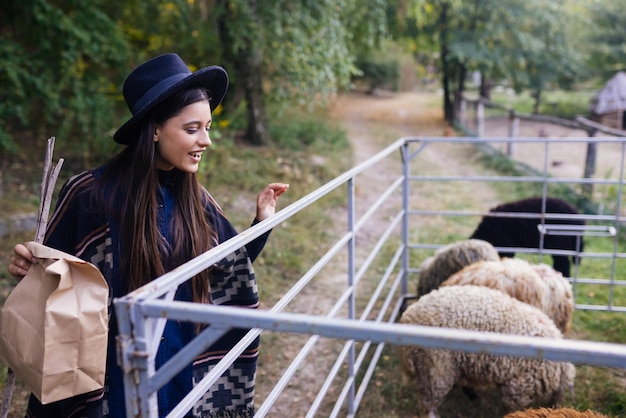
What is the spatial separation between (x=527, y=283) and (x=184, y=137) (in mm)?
3055

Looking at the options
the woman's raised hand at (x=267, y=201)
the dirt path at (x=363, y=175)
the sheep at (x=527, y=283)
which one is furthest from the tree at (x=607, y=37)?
the woman's raised hand at (x=267, y=201)

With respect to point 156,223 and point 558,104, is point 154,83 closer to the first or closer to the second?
point 156,223

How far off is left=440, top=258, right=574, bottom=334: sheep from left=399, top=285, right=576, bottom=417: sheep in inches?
17.0

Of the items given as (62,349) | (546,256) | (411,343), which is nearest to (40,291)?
(62,349)

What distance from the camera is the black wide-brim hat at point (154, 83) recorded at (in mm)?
1918

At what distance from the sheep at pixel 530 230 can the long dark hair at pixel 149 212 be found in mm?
4216

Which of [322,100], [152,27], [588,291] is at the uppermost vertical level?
[152,27]

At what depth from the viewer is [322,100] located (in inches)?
431

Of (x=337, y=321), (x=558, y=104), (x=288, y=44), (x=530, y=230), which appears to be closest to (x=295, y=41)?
(x=288, y=44)

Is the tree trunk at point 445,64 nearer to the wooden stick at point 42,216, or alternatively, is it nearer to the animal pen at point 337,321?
the animal pen at point 337,321

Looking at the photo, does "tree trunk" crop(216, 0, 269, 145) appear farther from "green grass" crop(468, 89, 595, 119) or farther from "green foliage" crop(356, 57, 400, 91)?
"green foliage" crop(356, 57, 400, 91)

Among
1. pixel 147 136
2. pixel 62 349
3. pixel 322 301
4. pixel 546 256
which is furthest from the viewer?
pixel 546 256

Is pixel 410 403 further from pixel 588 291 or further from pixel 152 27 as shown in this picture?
pixel 152 27

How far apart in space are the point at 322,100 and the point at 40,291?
31.9ft
